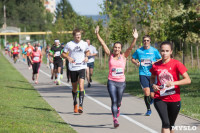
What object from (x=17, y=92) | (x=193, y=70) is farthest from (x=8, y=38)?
(x=17, y=92)

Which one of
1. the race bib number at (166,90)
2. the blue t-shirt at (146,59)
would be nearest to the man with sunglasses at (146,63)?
the blue t-shirt at (146,59)

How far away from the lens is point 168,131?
20.6ft

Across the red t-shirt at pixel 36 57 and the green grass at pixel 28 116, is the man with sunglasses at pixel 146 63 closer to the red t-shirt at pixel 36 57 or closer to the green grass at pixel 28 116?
the green grass at pixel 28 116

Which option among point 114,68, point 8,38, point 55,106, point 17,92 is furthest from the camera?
point 8,38

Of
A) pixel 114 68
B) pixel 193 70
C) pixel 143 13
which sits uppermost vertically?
pixel 143 13

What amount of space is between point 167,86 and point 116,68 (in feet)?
9.59

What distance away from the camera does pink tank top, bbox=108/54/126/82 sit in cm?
901

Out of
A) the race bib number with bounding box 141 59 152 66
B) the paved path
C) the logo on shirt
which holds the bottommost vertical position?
the paved path

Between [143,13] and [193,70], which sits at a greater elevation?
[143,13]

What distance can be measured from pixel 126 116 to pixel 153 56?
1650 millimetres

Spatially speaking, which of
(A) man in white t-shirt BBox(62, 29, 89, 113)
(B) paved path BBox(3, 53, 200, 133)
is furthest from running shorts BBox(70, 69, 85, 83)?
(B) paved path BBox(3, 53, 200, 133)

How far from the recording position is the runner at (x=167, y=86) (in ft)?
20.6

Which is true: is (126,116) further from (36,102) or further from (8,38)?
(8,38)

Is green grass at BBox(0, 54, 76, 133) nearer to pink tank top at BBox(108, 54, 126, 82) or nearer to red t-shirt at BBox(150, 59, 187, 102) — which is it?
pink tank top at BBox(108, 54, 126, 82)
